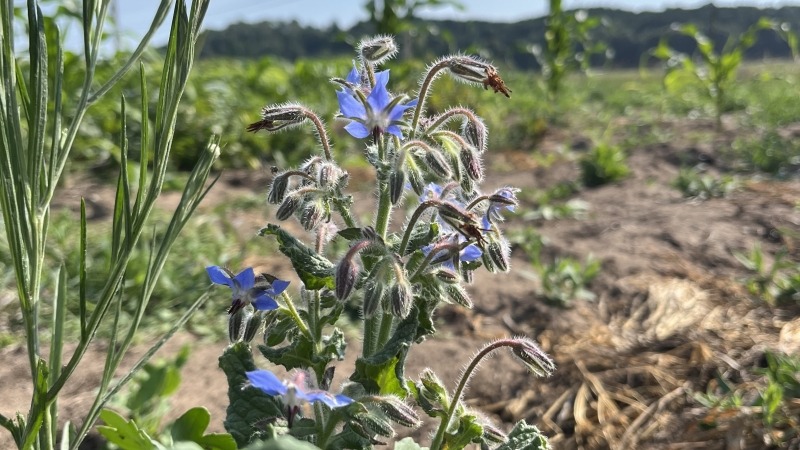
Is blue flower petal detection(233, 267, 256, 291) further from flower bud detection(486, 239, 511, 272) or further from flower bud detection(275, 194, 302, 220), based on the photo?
flower bud detection(486, 239, 511, 272)

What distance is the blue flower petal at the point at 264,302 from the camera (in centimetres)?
106

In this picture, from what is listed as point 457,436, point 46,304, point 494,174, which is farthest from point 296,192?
point 494,174

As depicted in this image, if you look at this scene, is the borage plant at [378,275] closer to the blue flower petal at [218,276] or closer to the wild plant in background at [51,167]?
the blue flower petal at [218,276]

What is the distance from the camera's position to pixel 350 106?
1034mm

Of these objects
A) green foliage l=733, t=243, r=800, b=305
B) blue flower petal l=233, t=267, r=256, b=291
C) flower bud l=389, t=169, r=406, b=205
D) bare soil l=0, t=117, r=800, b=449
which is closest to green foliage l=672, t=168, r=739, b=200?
bare soil l=0, t=117, r=800, b=449

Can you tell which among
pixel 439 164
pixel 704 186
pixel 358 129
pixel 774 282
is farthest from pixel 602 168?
pixel 358 129

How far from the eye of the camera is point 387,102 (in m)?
1.03

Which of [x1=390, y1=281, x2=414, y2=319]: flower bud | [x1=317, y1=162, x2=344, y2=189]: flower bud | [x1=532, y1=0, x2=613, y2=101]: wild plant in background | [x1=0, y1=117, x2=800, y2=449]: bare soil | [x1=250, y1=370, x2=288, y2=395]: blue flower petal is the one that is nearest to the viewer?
[x1=250, y1=370, x2=288, y2=395]: blue flower petal

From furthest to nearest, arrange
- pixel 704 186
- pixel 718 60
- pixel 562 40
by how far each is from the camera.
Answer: pixel 562 40 → pixel 718 60 → pixel 704 186

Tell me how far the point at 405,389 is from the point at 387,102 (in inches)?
18.6

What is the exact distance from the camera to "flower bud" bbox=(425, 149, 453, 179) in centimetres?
109

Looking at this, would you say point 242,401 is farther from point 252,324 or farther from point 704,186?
point 704,186

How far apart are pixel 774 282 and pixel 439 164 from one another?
2059 millimetres

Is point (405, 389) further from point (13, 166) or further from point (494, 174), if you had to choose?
point (494, 174)
